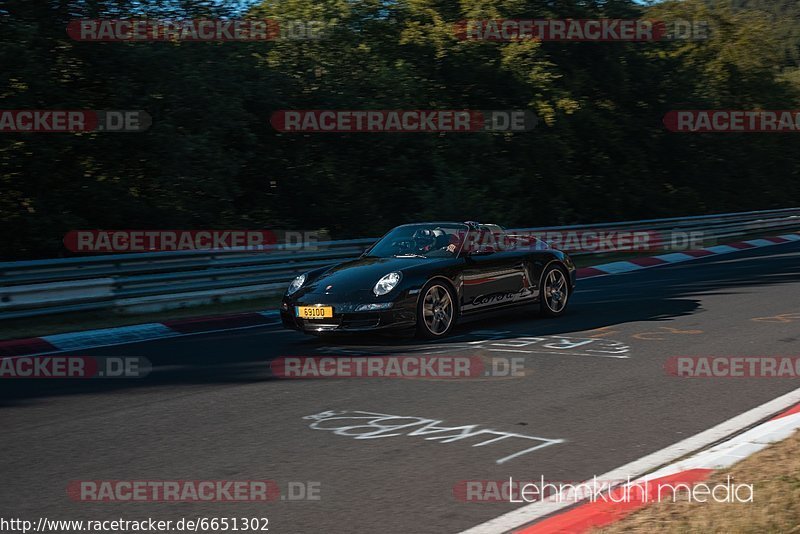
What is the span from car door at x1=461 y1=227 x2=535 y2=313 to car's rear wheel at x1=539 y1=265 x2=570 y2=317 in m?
0.28

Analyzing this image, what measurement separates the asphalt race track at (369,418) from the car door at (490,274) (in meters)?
0.40

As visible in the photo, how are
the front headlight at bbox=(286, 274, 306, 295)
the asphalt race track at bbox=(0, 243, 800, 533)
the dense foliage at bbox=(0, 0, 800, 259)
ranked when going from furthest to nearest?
the dense foliage at bbox=(0, 0, 800, 259) < the front headlight at bbox=(286, 274, 306, 295) < the asphalt race track at bbox=(0, 243, 800, 533)

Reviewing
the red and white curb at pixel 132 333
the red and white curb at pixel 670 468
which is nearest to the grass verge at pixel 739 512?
the red and white curb at pixel 670 468

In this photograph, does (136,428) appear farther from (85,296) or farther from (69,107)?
(69,107)

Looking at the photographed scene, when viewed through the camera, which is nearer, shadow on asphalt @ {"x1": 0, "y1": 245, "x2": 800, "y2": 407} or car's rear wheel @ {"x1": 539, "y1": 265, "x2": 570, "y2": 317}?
shadow on asphalt @ {"x1": 0, "y1": 245, "x2": 800, "y2": 407}

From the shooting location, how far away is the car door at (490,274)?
10.6 meters

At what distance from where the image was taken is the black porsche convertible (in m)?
9.69

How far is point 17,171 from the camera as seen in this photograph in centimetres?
1539

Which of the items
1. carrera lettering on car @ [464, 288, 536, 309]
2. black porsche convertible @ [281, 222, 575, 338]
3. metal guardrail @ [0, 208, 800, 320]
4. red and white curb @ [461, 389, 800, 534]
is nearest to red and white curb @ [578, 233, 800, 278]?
metal guardrail @ [0, 208, 800, 320]

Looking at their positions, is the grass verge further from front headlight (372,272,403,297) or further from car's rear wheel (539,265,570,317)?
car's rear wheel (539,265,570,317)

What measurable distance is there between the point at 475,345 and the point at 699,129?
1033 inches

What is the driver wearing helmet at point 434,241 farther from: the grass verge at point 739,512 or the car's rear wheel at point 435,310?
the grass verge at point 739,512

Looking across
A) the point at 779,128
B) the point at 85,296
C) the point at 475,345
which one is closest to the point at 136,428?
the point at 475,345

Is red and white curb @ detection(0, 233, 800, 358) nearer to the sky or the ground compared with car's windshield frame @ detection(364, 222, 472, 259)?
nearer to the ground
